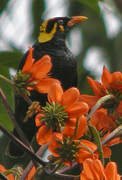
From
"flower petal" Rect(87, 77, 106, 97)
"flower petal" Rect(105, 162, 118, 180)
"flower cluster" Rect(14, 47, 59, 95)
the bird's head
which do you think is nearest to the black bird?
the bird's head

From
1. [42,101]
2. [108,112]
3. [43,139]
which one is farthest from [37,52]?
[43,139]

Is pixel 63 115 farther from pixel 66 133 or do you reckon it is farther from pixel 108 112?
pixel 108 112

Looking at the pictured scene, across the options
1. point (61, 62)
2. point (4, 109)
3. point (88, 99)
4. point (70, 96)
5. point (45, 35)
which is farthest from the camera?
point (45, 35)

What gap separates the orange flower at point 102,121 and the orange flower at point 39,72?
0.15m

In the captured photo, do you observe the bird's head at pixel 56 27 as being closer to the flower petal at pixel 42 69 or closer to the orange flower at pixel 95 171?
the flower petal at pixel 42 69

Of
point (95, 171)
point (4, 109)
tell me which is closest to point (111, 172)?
point (95, 171)

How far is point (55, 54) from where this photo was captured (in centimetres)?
229

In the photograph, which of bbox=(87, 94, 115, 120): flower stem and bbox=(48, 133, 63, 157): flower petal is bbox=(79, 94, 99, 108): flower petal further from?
bbox=(48, 133, 63, 157): flower petal

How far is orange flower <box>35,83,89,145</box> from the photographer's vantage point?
3.43ft

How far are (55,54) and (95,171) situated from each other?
1367 mm

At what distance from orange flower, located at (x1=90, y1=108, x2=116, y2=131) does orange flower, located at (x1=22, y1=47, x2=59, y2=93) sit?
0.50 feet

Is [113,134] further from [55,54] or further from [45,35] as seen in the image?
[45,35]

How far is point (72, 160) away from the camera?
3.40 ft

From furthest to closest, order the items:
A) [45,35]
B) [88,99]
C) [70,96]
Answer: [45,35], [88,99], [70,96]
